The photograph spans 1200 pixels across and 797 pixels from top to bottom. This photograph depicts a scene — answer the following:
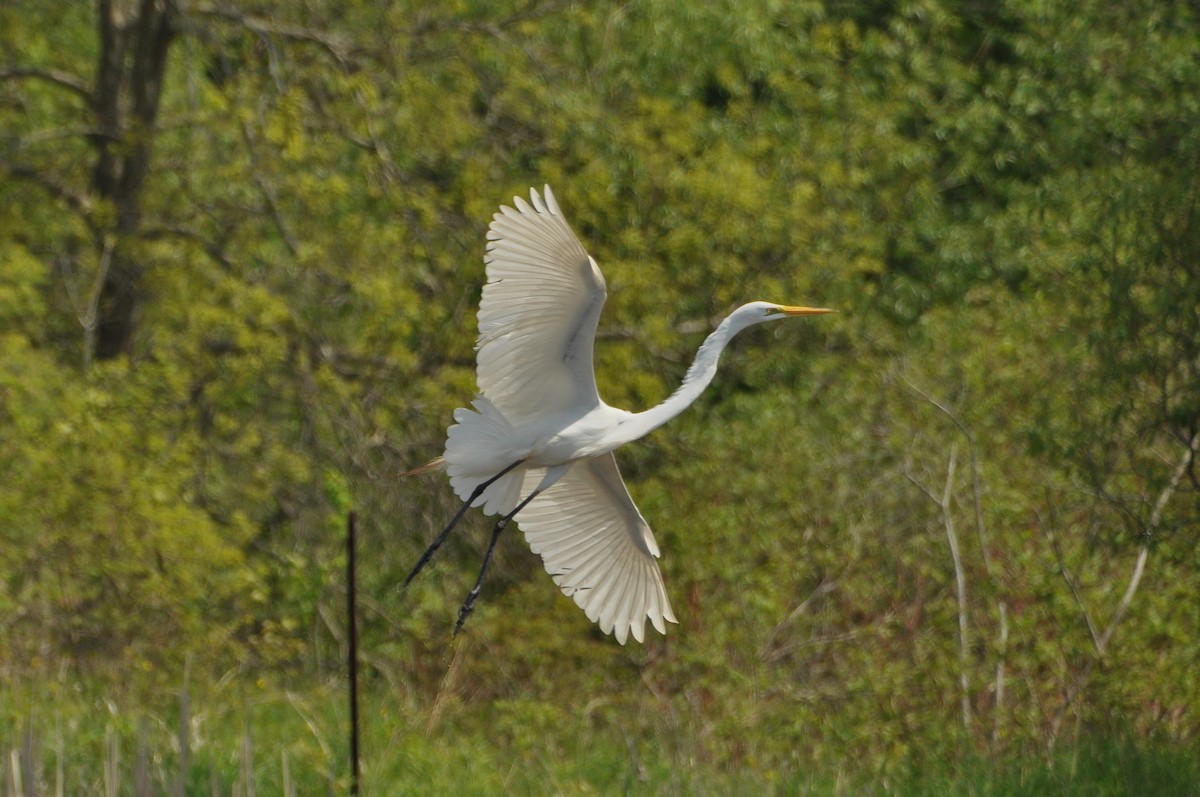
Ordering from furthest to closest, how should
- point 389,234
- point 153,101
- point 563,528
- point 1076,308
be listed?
point 153,101
point 389,234
point 1076,308
point 563,528

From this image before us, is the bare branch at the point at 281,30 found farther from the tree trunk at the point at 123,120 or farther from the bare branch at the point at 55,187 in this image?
the bare branch at the point at 55,187

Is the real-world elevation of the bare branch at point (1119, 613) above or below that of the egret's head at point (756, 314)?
below

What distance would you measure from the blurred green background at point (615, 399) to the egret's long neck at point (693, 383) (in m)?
1.43

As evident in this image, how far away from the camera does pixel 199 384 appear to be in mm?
10172

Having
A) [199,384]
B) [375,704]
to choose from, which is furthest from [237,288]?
[375,704]

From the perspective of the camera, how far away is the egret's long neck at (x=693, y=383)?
6.42 metres

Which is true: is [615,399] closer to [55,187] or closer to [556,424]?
[556,424]

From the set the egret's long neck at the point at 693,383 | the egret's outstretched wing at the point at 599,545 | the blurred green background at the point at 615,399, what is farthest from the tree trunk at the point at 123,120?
the egret's long neck at the point at 693,383

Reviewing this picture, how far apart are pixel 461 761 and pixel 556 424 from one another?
2.16 metres

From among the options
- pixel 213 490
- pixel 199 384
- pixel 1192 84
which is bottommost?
pixel 213 490

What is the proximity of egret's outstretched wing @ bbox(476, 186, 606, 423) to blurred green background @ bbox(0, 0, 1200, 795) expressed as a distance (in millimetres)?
1158

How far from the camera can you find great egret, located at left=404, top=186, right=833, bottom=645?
6203 millimetres

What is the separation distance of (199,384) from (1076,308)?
16.8 ft

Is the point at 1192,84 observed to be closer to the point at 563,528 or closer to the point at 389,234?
the point at 563,528
